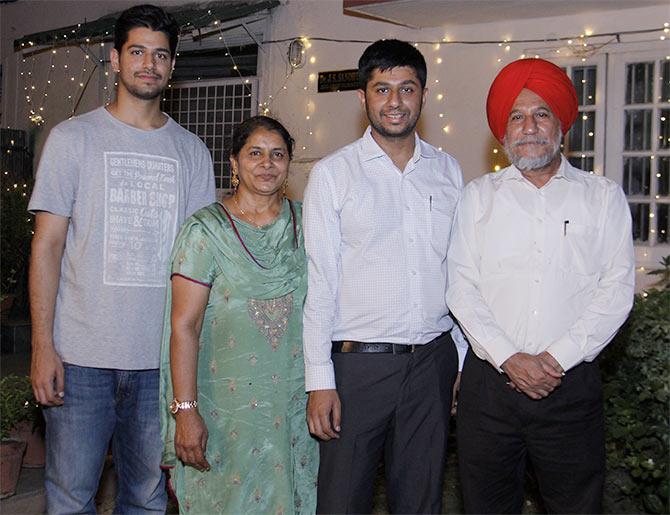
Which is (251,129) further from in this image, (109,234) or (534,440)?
(534,440)

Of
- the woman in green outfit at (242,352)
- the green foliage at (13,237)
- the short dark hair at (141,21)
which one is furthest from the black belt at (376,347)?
the green foliage at (13,237)

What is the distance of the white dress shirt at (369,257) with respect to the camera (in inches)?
122

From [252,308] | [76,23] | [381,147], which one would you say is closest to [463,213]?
[381,147]

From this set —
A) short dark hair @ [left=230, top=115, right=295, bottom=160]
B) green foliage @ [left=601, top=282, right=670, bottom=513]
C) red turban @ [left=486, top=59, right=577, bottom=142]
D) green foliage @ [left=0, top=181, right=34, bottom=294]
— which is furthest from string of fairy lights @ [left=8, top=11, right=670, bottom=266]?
short dark hair @ [left=230, top=115, right=295, bottom=160]

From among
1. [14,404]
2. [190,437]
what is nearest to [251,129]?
[190,437]

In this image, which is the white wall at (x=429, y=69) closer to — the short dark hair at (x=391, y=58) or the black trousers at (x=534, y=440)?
the short dark hair at (x=391, y=58)

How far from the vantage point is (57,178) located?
303 centimetres

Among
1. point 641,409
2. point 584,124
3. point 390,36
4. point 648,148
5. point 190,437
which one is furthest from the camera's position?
point 390,36

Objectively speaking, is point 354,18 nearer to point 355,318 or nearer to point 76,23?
point 76,23

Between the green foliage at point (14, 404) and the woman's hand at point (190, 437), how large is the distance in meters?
2.25

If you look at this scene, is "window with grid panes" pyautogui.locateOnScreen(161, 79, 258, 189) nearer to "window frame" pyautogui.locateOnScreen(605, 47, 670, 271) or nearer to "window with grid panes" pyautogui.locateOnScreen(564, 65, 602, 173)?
"window with grid panes" pyautogui.locateOnScreen(564, 65, 602, 173)

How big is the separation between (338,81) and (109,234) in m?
5.21

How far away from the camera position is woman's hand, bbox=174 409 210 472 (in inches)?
118

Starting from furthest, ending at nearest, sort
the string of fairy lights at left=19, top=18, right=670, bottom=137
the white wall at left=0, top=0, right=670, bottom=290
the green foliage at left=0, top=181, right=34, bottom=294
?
the green foliage at left=0, top=181, right=34, bottom=294, the white wall at left=0, top=0, right=670, bottom=290, the string of fairy lights at left=19, top=18, right=670, bottom=137
